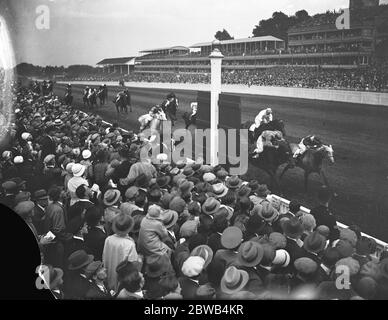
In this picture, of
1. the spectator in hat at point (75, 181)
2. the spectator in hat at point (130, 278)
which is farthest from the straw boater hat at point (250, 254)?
the spectator in hat at point (75, 181)

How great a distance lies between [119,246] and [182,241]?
73 centimetres

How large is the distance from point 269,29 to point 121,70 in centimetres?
320

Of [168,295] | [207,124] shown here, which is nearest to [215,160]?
[207,124]

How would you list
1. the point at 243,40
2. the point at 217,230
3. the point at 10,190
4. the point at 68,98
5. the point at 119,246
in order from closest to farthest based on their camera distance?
1. the point at 119,246
2. the point at 217,230
3. the point at 10,190
4. the point at 243,40
5. the point at 68,98

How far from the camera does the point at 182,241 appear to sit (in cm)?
478

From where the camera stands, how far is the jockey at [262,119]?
8.23 meters

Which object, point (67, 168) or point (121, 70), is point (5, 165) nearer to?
point (67, 168)

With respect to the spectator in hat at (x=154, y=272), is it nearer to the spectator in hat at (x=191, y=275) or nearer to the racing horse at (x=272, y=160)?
the spectator in hat at (x=191, y=275)

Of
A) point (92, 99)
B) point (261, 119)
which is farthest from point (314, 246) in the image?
point (92, 99)

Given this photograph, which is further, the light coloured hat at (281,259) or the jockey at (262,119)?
the jockey at (262,119)

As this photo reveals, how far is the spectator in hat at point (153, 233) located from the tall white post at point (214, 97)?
11.2ft

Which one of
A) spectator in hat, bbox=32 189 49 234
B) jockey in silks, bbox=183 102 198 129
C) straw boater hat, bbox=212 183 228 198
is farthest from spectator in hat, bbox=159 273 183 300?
jockey in silks, bbox=183 102 198 129

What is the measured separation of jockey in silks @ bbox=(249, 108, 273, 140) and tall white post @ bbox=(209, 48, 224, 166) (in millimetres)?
719

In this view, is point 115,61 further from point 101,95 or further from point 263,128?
point 263,128
